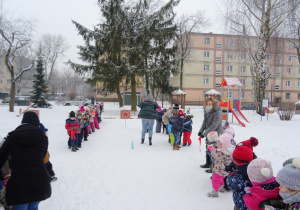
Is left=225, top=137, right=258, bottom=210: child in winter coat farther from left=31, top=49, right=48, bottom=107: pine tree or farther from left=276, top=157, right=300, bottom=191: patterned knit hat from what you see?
left=31, top=49, right=48, bottom=107: pine tree

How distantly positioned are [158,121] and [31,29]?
15.7m

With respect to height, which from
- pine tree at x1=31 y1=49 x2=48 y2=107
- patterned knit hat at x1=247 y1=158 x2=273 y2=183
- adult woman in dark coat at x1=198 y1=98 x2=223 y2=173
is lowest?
patterned knit hat at x1=247 y1=158 x2=273 y2=183

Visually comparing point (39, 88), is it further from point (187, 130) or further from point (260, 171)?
point (260, 171)

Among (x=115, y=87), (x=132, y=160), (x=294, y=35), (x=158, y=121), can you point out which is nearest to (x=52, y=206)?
(x=132, y=160)

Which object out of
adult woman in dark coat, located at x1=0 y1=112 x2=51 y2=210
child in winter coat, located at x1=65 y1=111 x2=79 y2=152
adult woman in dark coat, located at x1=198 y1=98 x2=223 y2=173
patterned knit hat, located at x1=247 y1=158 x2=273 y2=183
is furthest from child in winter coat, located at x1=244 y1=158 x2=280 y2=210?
child in winter coat, located at x1=65 y1=111 x2=79 y2=152

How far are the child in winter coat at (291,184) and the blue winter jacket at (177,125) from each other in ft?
17.4

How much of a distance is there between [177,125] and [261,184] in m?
4.98

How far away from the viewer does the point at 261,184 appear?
2355 millimetres

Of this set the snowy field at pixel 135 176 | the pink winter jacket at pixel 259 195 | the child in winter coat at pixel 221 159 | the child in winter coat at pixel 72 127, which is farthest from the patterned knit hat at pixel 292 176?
the child in winter coat at pixel 72 127

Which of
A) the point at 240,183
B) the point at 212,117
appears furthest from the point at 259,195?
the point at 212,117

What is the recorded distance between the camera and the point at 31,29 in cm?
1902

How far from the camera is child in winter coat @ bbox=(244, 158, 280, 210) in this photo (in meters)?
2.28

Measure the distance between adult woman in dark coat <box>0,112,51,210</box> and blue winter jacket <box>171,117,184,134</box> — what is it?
5.16m

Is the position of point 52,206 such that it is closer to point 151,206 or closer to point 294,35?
point 151,206
